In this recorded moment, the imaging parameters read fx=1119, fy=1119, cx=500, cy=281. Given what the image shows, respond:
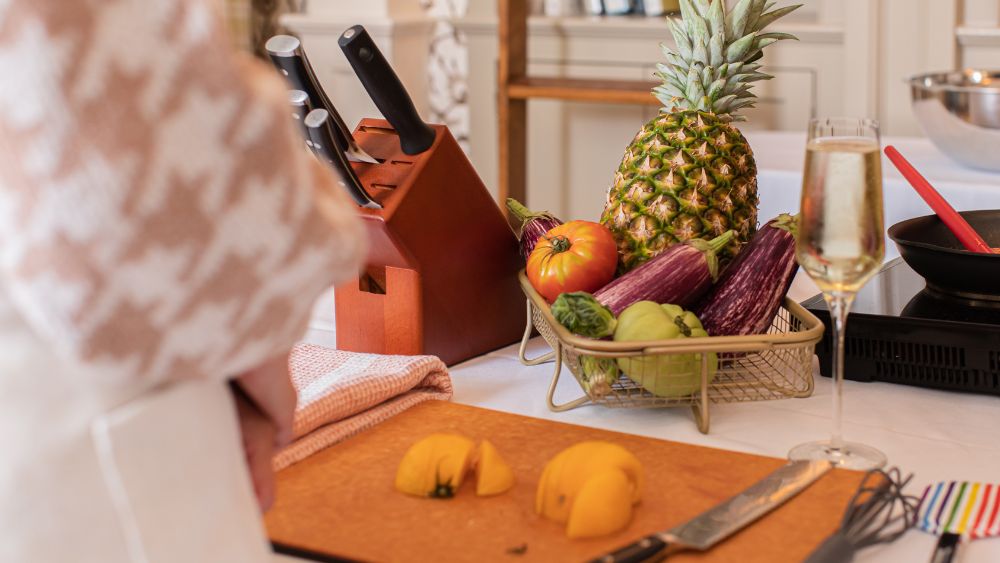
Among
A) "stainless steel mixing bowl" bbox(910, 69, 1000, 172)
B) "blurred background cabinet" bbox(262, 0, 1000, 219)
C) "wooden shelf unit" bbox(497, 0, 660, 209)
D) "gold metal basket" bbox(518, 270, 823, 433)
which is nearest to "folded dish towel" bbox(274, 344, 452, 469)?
"gold metal basket" bbox(518, 270, 823, 433)

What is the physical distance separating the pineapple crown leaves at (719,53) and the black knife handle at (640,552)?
67 centimetres

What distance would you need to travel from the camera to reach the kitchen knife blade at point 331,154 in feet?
3.61

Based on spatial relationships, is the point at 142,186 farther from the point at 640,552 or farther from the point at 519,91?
the point at 519,91

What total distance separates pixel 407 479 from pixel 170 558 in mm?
279

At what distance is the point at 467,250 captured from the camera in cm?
125

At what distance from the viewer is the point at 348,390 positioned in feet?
3.27

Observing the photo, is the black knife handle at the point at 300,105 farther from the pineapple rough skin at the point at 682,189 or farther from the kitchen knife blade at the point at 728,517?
the kitchen knife blade at the point at 728,517

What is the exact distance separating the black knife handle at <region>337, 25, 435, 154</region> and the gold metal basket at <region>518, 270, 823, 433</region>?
0.82 ft

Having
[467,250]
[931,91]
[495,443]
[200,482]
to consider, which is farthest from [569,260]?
[931,91]

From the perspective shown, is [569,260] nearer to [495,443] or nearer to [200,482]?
[495,443]

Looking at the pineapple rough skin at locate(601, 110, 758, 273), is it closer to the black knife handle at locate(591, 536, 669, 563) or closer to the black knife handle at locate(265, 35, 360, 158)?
the black knife handle at locate(265, 35, 360, 158)

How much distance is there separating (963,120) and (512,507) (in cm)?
145

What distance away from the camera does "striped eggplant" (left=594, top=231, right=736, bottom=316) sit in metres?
1.10

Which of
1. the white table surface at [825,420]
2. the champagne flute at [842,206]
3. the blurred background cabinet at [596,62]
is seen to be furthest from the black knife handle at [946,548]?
the blurred background cabinet at [596,62]
